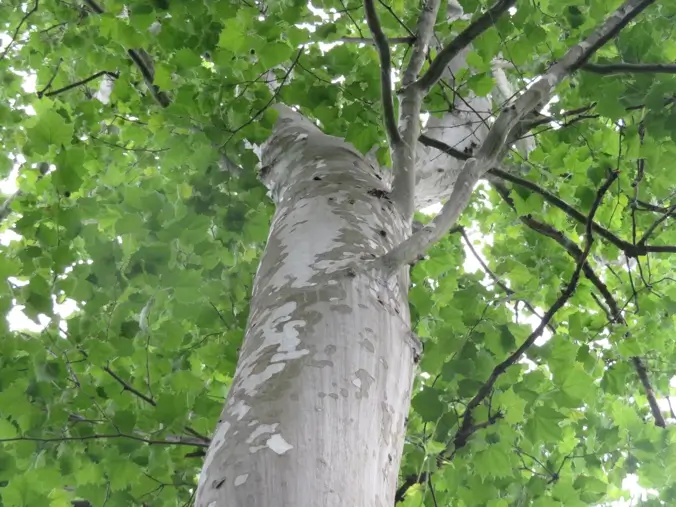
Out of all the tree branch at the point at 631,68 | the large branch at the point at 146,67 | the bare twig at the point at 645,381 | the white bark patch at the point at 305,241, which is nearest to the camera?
the white bark patch at the point at 305,241

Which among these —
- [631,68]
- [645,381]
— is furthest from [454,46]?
[645,381]

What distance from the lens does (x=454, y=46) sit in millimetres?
1779

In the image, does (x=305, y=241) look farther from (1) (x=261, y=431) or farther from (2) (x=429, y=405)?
(2) (x=429, y=405)

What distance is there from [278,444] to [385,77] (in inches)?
45.3

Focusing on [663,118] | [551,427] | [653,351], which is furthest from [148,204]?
[653,351]

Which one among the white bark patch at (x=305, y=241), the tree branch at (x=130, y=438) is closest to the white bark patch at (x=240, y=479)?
the white bark patch at (x=305, y=241)

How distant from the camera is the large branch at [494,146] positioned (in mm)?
1247

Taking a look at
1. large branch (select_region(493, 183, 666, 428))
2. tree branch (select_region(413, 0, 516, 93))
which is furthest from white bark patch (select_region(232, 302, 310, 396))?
large branch (select_region(493, 183, 666, 428))

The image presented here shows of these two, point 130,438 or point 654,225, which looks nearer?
point 130,438

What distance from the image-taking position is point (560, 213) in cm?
282

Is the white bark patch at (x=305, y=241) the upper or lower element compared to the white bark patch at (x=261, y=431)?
upper

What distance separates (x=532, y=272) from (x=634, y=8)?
135 centimetres

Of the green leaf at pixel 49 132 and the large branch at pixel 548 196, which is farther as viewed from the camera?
the large branch at pixel 548 196

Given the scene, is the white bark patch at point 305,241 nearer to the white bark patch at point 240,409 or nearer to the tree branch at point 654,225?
the white bark patch at point 240,409
